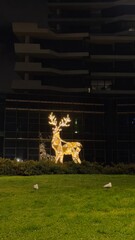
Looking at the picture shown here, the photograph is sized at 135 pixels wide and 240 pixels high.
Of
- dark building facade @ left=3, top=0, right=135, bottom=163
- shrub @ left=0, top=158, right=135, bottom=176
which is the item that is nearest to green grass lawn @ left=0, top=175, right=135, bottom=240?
shrub @ left=0, top=158, right=135, bottom=176

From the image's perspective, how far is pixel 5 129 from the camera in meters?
52.0

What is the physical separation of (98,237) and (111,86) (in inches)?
2489

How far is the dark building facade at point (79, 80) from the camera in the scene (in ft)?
174

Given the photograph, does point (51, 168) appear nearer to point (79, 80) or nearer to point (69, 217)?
point (69, 217)

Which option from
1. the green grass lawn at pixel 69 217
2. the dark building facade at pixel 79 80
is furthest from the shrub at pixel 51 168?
the dark building facade at pixel 79 80

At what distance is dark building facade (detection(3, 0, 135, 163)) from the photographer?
5316 centimetres

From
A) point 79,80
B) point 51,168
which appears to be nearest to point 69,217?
point 51,168

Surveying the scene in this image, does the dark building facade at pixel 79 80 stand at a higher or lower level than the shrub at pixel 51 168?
higher

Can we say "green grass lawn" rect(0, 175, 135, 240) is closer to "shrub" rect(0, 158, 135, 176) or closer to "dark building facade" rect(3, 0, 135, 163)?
"shrub" rect(0, 158, 135, 176)

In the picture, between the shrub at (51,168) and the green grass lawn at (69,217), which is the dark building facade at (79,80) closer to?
the shrub at (51,168)

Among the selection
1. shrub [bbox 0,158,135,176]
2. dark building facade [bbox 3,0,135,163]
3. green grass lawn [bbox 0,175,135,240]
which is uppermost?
dark building facade [bbox 3,0,135,163]

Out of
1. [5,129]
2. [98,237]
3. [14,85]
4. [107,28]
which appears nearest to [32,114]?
[5,129]

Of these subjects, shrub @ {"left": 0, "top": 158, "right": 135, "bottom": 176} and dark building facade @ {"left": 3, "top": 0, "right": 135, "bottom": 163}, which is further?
dark building facade @ {"left": 3, "top": 0, "right": 135, "bottom": 163}

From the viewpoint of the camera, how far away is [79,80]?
70.4 m
